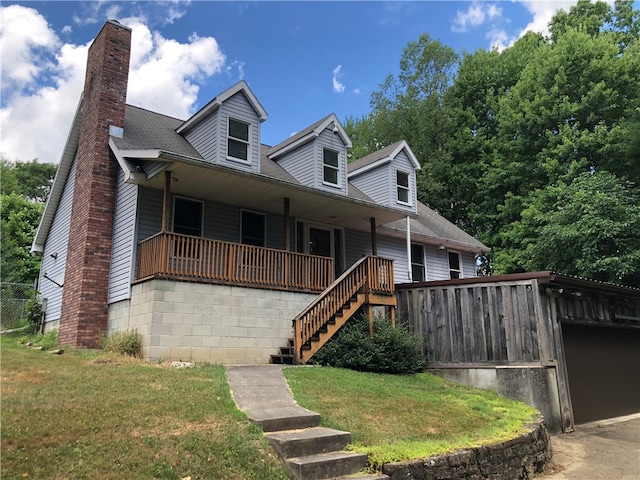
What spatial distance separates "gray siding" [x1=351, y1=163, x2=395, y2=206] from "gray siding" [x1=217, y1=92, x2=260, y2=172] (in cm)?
582

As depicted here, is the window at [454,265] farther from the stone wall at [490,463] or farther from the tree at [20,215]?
the tree at [20,215]

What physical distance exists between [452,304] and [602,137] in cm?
1566

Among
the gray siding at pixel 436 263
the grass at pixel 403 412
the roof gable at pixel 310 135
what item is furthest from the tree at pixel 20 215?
the grass at pixel 403 412

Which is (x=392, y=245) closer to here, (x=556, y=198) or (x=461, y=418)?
(x=556, y=198)

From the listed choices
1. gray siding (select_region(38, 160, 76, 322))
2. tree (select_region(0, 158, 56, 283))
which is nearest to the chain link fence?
gray siding (select_region(38, 160, 76, 322))

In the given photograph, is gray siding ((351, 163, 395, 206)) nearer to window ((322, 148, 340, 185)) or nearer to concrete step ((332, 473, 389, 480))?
window ((322, 148, 340, 185))

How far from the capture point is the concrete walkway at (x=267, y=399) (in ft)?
20.9

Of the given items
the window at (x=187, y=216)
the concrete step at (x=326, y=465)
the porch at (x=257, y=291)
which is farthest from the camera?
the window at (x=187, y=216)

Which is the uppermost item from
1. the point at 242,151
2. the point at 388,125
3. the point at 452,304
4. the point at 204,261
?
the point at 388,125

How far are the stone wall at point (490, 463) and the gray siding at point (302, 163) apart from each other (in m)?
9.92

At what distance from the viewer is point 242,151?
45.9ft

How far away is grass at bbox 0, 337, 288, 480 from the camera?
4.62 meters

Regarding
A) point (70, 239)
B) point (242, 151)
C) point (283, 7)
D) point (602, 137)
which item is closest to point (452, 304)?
point (242, 151)

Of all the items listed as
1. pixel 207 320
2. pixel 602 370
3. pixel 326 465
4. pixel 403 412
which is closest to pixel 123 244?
pixel 207 320
